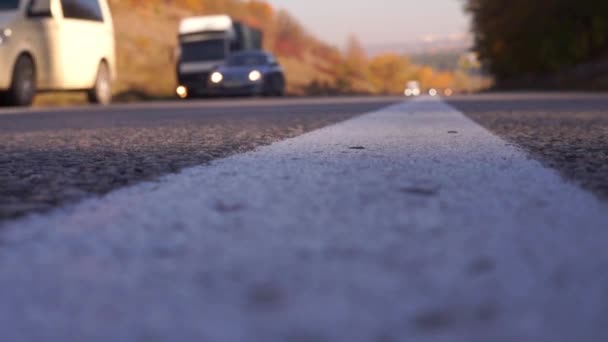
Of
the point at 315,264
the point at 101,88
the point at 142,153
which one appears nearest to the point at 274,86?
the point at 101,88

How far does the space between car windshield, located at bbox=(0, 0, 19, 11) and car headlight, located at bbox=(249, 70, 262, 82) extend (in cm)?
937

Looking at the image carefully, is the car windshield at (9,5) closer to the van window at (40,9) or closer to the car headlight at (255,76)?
the van window at (40,9)

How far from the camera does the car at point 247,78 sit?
69.8 feet

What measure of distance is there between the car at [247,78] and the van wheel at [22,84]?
8.58m

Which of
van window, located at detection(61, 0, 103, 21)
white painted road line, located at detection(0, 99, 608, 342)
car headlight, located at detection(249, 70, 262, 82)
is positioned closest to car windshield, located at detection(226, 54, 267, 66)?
car headlight, located at detection(249, 70, 262, 82)

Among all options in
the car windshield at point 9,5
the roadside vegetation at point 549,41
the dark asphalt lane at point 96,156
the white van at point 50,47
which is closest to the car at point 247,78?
the white van at point 50,47

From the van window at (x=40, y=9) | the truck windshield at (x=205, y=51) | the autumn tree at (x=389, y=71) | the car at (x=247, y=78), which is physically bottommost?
the autumn tree at (x=389, y=71)

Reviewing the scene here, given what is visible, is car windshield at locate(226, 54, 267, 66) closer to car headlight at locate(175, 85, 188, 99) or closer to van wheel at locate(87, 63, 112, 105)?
car headlight at locate(175, 85, 188, 99)

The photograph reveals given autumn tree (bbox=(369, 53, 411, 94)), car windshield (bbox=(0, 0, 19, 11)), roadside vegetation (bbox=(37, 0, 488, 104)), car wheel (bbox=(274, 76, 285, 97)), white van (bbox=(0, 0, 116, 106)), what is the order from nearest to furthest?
white van (bbox=(0, 0, 116, 106))
car windshield (bbox=(0, 0, 19, 11))
car wheel (bbox=(274, 76, 285, 97))
roadside vegetation (bbox=(37, 0, 488, 104))
autumn tree (bbox=(369, 53, 411, 94))

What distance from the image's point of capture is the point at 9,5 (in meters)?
12.4

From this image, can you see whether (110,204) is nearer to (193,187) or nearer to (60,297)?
(193,187)

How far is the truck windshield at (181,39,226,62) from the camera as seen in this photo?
84.7 ft

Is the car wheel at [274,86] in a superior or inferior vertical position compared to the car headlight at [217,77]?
inferior

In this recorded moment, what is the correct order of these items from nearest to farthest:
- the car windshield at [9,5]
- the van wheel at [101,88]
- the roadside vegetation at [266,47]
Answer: the car windshield at [9,5] < the van wheel at [101,88] < the roadside vegetation at [266,47]
